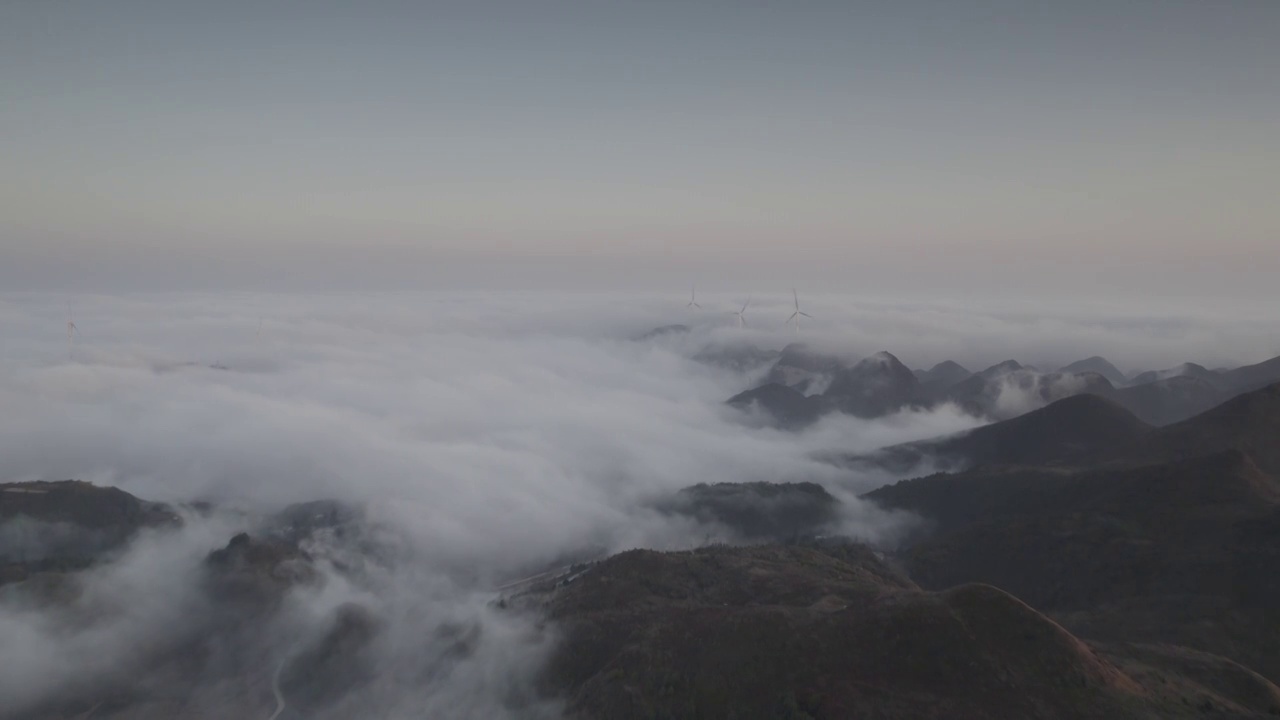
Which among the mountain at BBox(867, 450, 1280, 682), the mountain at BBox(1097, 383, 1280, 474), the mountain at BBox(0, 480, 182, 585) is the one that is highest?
the mountain at BBox(1097, 383, 1280, 474)

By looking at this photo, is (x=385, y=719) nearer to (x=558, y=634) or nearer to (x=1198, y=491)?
(x=558, y=634)

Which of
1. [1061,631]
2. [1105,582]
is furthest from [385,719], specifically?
[1105,582]

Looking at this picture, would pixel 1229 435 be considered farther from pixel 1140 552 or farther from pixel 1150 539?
pixel 1140 552

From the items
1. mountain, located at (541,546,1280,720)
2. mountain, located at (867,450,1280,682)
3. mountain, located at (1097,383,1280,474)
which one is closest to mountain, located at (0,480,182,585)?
mountain, located at (541,546,1280,720)

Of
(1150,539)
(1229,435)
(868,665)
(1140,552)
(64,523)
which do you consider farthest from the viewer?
(1229,435)

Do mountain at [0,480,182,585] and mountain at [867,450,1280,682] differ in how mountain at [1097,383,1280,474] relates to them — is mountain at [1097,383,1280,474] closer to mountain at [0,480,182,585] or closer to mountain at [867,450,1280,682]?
mountain at [867,450,1280,682]

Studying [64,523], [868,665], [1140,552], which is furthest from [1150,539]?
[64,523]

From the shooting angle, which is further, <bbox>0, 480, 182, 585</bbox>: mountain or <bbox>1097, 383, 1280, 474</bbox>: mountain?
<bbox>1097, 383, 1280, 474</bbox>: mountain

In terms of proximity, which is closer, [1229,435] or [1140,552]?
[1140,552]

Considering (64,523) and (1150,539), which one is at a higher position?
(1150,539)
